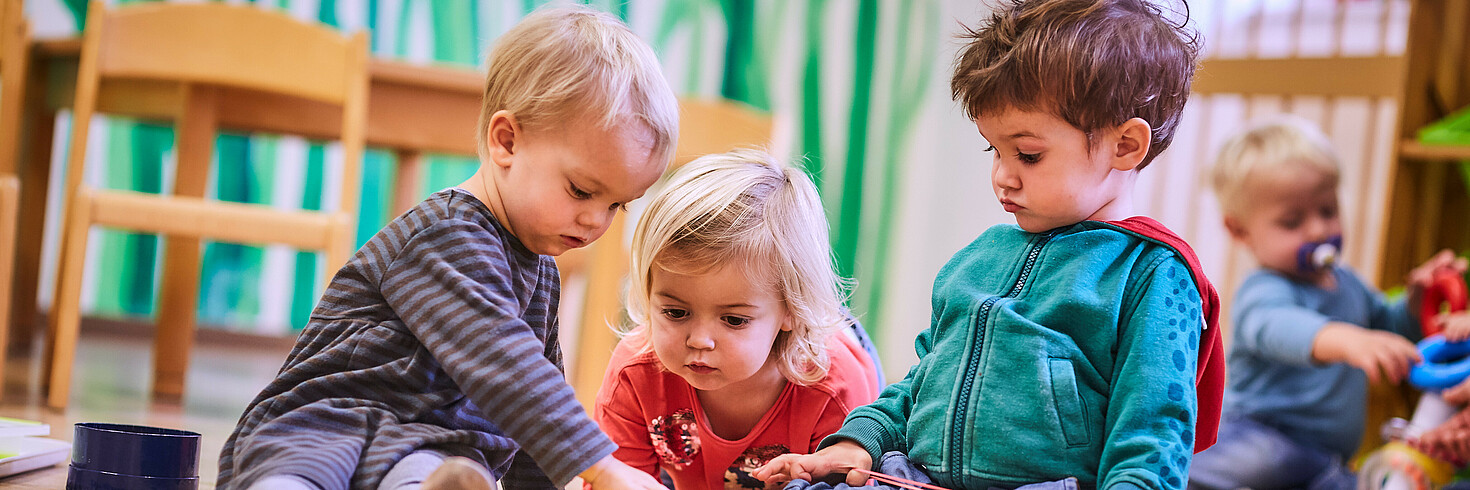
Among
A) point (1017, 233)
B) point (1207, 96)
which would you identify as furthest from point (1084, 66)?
point (1207, 96)

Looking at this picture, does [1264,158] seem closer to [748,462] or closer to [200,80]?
[748,462]

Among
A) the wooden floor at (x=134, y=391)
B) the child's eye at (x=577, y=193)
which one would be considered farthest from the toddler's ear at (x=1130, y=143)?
the wooden floor at (x=134, y=391)

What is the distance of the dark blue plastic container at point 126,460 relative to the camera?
919mm

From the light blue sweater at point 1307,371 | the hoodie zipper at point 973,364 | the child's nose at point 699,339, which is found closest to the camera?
the hoodie zipper at point 973,364

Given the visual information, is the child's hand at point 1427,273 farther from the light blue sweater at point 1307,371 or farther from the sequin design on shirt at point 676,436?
the sequin design on shirt at point 676,436

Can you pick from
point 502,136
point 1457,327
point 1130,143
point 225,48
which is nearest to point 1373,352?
point 1457,327

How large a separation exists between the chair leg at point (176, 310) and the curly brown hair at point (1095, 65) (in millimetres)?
1857

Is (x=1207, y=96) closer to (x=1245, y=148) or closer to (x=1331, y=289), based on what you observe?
(x=1245, y=148)

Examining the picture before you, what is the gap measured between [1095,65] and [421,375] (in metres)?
0.60

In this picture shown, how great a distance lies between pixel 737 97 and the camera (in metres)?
3.54

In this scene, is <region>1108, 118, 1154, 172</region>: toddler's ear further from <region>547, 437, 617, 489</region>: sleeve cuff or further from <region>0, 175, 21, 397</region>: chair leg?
<region>0, 175, 21, 397</region>: chair leg

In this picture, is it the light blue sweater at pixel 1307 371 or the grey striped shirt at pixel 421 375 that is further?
the light blue sweater at pixel 1307 371

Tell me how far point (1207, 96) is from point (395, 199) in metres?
1.96

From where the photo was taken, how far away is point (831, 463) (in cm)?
97
